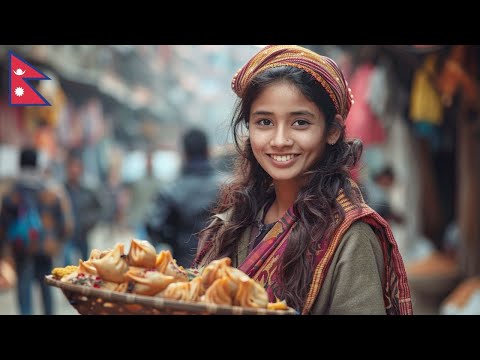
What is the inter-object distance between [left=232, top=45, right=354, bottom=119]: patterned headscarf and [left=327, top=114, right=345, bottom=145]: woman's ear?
0.07ft

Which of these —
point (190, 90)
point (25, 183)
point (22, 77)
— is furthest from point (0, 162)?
point (190, 90)

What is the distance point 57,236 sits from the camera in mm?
7148

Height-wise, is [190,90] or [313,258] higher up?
[190,90]

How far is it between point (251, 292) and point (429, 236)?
26.5 ft

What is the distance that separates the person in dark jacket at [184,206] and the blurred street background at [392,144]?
187 mm

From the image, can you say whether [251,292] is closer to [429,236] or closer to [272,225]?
[272,225]

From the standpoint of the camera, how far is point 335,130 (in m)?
2.65

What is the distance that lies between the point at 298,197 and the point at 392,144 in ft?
25.3

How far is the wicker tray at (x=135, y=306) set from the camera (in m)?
2.12

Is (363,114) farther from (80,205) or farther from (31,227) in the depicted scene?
(31,227)

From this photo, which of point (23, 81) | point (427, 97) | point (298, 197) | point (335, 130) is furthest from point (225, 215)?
point (427, 97)

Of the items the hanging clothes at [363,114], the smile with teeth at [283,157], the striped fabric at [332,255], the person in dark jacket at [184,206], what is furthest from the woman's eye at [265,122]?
the hanging clothes at [363,114]

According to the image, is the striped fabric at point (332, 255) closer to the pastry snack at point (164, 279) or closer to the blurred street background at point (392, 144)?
the pastry snack at point (164, 279)

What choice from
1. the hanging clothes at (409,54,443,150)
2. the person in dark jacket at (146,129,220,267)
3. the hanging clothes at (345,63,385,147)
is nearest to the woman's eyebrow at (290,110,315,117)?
the person in dark jacket at (146,129,220,267)
